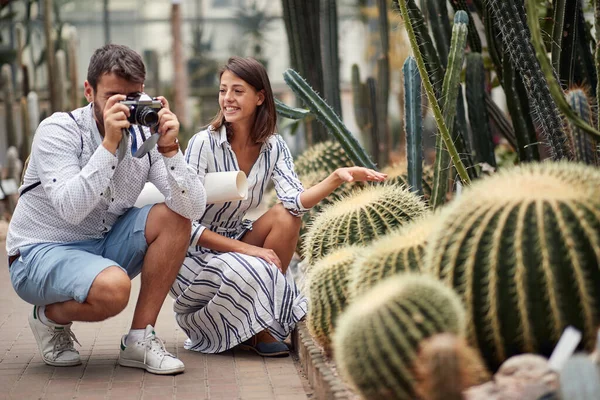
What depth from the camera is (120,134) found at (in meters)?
3.71

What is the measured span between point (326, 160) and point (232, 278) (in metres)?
2.13

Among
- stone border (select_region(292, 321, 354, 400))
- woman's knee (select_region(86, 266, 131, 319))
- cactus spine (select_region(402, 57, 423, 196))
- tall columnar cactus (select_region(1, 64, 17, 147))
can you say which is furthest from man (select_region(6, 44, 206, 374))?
tall columnar cactus (select_region(1, 64, 17, 147))

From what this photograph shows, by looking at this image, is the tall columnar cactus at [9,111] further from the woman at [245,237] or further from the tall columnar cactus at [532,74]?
the tall columnar cactus at [532,74]

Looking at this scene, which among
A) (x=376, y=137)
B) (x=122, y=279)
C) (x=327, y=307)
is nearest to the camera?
(x=327, y=307)

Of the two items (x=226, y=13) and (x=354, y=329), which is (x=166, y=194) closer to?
(x=354, y=329)

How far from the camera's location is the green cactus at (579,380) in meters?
2.04

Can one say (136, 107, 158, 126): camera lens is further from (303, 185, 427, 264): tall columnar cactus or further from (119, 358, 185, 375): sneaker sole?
(119, 358, 185, 375): sneaker sole

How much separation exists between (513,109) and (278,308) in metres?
1.69

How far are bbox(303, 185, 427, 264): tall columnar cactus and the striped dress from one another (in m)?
0.28

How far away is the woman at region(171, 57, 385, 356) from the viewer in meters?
4.17

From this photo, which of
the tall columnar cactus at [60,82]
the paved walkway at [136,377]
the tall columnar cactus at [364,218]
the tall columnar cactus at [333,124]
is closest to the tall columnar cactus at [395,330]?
the paved walkway at [136,377]

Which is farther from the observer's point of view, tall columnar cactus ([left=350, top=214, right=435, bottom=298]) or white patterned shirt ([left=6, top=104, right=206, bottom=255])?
white patterned shirt ([left=6, top=104, right=206, bottom=255])

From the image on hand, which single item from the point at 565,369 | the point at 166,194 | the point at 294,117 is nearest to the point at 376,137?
the point at 294,117

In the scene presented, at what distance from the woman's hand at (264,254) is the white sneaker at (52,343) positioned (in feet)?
2.88
